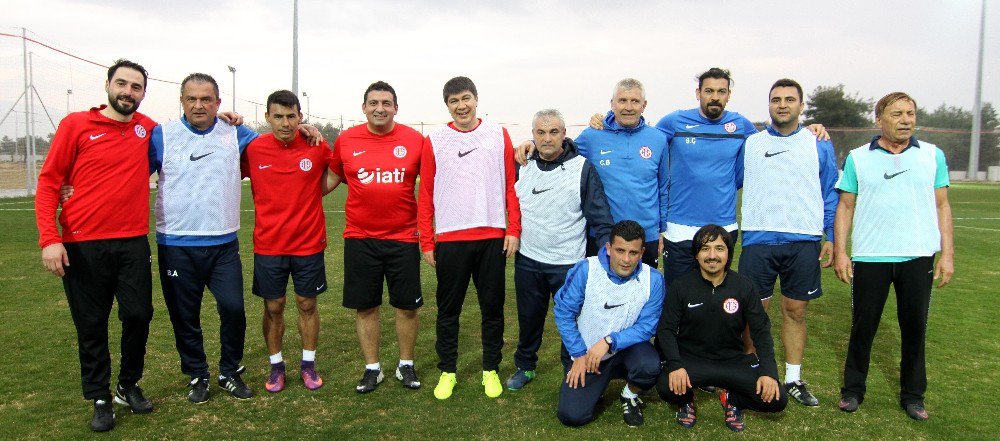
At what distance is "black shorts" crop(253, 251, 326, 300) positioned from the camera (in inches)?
170

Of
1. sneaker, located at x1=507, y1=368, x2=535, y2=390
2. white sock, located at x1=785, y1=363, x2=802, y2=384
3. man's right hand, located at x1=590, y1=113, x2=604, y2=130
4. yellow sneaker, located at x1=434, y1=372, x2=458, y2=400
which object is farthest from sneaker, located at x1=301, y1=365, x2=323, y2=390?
Answer: white sock, located at x1=785, y1=363, x2=802, y2=384

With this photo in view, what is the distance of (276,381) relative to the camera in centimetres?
440

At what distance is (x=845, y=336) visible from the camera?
5852mm

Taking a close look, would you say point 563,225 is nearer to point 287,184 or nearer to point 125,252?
point 287,184

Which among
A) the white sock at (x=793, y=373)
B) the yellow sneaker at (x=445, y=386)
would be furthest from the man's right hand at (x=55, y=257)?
the white sock at (x=793, y=373)

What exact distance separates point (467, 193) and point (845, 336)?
3.94 metres

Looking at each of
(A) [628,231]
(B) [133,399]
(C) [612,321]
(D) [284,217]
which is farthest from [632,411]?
(B) [133,399]

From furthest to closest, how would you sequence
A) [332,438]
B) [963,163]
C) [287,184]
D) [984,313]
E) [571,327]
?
[963,163] → [984,313] → [287,184] → [571,327] → [332,438]

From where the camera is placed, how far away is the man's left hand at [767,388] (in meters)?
3.72

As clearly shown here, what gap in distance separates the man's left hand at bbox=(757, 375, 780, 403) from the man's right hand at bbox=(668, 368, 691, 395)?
0.41m

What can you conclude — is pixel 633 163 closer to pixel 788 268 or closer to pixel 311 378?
pixel 788 268

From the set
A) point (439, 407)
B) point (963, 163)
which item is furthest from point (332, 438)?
point (963, 163)

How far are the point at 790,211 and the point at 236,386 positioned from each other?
3.84 metres

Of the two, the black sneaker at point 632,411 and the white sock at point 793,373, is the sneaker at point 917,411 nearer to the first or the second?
the white sock at point 793,373
